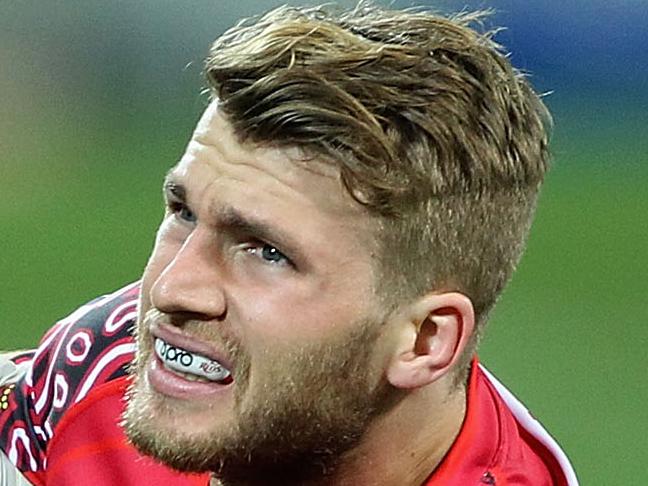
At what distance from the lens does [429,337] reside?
94cm

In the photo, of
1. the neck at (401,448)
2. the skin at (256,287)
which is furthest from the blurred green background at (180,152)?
the skin at (256,287)

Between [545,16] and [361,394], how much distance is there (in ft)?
6.23

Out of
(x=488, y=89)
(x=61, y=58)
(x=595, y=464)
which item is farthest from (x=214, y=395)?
(x=61, y=58)

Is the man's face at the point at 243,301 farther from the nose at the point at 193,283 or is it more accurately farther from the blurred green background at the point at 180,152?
the blurred green background at the point at 180,152

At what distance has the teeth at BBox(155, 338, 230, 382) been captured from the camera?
0.87 metres

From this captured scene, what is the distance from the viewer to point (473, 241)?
926 mm

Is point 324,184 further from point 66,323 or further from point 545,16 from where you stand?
point 545,16

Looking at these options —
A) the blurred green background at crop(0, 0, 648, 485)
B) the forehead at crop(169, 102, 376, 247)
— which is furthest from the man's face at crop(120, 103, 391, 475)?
the blurred green background at crop(0, 0, 648, 485)

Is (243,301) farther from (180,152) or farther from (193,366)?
(180,152)

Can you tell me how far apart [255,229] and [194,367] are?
99 mm

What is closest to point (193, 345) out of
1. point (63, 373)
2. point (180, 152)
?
point (63, 373)

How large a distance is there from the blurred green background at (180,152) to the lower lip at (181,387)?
1083 millimetres

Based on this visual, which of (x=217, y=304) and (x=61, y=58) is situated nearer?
(x=217, y=304)

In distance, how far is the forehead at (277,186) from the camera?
86 cm
